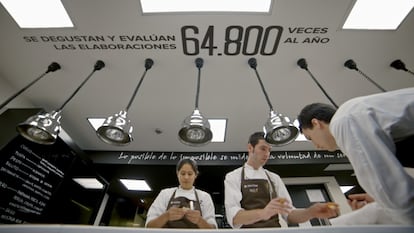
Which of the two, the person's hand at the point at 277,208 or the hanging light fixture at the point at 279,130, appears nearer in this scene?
the person's hand at the point at 277,208

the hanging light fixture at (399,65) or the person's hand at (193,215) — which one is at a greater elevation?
the hanging light fixture at (399,65)

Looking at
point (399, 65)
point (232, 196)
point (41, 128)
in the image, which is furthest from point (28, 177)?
point (399, 65)

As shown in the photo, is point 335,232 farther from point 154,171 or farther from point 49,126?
point 154,171

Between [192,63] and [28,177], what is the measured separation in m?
2.47

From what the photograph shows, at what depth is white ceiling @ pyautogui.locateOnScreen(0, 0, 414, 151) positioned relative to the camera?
1.91m

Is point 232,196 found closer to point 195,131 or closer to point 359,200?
point 195,131

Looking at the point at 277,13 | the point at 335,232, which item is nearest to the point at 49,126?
the point at 335,232

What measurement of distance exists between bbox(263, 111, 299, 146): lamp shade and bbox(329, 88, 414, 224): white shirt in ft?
2.35

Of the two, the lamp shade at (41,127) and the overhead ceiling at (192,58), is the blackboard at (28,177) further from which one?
the lamp shade at (41,127)

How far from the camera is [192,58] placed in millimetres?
2244

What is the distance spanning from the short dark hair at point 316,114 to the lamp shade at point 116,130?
4.52 ft

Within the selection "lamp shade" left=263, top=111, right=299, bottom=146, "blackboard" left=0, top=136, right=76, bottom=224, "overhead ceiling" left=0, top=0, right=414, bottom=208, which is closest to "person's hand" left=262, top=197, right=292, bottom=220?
"lamp shade" left=263, top=111, right=299, bottom=146

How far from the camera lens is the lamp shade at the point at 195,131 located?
1661mm

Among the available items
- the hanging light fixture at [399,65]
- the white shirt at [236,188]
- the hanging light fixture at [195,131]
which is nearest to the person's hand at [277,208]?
the white shirt at [236,188]
